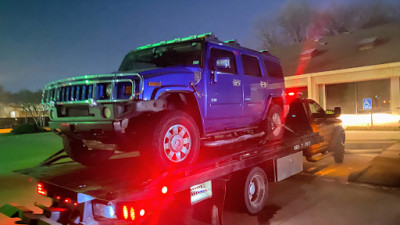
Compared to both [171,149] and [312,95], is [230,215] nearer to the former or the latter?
[171,149]

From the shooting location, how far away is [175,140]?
4.29 m

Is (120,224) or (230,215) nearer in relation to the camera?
(120,224)

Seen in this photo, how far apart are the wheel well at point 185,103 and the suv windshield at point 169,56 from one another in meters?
0.60

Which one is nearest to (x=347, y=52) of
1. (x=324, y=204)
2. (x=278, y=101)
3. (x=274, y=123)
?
(x=278, y=101)

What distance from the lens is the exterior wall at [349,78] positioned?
18.7 m

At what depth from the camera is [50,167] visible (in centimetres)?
485

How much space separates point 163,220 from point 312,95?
19220mm

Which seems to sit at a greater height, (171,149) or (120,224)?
(171,149)

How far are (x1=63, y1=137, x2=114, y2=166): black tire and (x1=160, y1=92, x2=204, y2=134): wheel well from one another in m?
1.60

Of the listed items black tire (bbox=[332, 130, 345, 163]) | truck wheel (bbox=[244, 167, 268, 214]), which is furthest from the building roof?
truck wheel (bbox=[244, 167, 268, 214])

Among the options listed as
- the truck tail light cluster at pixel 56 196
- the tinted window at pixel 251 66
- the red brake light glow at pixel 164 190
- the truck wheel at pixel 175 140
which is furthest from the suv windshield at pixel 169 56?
the truck tail light cluster at pixel 56 196

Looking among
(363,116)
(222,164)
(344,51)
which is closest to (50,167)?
(222,164)

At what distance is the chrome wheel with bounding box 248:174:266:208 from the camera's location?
17.5 ft

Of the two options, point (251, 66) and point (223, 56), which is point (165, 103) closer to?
point (223, 56)
